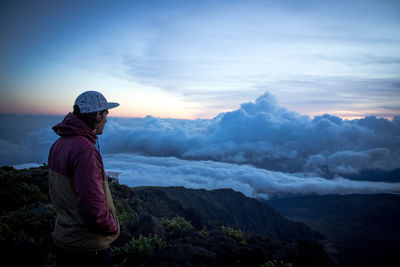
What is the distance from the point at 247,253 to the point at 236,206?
181007 millimetres

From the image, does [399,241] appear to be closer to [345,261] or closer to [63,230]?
[345,261]

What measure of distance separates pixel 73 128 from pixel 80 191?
0.70 metres

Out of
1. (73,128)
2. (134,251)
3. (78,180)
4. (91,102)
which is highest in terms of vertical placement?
(91,102)

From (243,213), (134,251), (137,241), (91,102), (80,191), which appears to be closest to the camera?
(80,191)

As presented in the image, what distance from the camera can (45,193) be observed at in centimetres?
1059

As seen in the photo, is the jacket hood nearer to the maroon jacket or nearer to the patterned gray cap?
the maroon jacket

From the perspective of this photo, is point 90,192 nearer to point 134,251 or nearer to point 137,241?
point 134,251

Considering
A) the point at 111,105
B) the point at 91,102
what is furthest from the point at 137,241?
the point at 91,102

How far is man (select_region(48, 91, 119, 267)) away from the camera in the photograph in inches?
87.0

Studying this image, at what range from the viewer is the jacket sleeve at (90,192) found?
2.17 m

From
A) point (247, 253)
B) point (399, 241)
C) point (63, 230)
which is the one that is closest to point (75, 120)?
point (63, 230)

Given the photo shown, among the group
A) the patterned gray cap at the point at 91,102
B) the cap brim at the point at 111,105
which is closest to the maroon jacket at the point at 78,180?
the patterned gray cap at the point at 91,102

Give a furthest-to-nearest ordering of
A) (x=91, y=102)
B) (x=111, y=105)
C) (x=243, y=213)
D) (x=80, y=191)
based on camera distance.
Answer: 1. (x=243, y=213)
2. (x=111, y=105)
3. (x=91, y=102)
4. (x=80, y=191)

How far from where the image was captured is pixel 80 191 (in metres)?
2.16
